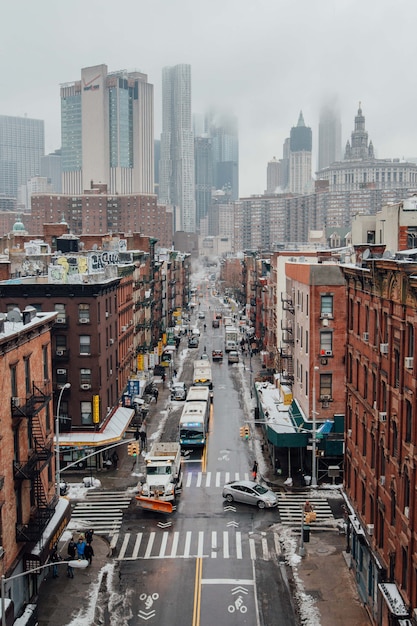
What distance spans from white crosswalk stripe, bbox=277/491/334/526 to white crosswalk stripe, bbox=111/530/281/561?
277 cm

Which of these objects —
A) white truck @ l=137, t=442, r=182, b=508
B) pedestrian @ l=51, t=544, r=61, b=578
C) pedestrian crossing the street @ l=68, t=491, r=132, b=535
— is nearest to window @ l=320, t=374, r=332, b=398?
white truck @ l=137, t=442, r=182, b=508

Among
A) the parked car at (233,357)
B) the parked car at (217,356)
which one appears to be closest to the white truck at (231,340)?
the parked car at (217,356)

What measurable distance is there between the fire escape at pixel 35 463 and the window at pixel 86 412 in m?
19.6

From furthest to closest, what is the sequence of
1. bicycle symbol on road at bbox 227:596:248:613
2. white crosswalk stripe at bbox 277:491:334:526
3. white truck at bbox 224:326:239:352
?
white truck at bbox 224:326:239:352 < white crosswalk stripe at bbox 277:491:334:526 < bicycle symbol on road at bbox 227:596:248:613

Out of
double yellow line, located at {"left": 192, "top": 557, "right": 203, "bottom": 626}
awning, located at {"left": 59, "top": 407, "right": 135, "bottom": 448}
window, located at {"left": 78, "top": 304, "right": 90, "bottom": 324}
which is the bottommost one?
double yellow line, located at {"left": 192, "top": 557, "right": 203, "bottom": 626}

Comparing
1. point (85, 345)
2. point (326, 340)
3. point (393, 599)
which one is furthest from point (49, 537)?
point (326, 340)

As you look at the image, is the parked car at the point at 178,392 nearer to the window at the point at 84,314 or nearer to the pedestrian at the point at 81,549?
the window at the point at 84,314

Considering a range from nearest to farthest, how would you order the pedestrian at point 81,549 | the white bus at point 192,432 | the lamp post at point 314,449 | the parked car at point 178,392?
the pedestrian at point 81,549, the lamp post at point 314,449, the white bus at point 192,432, the parked car at point 178,392

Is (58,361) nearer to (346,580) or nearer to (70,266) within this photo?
(70,266)

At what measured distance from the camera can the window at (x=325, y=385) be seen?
5275 cm

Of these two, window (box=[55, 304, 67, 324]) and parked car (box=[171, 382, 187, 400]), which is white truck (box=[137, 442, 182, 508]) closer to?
window (box=[55, 304, 67, 324])

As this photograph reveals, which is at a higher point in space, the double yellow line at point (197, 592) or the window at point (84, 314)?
the window at point (84, 314)

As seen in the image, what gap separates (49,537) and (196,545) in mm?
9758

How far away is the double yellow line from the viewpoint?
3225cm
